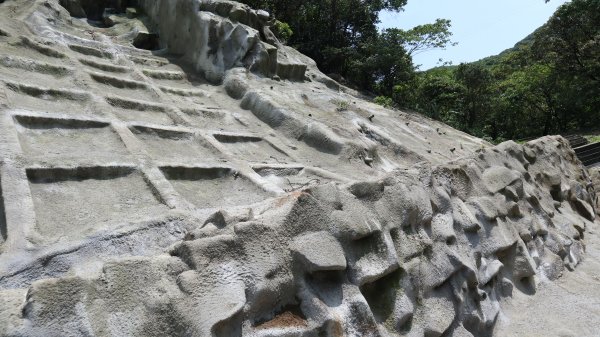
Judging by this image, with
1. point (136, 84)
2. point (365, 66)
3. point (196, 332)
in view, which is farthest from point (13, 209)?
point (365, 66)

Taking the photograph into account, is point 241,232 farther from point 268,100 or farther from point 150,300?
point 268,100

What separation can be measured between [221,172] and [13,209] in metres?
1.82

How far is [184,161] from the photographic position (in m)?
4.31

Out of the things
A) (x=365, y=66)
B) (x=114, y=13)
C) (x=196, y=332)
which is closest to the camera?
(x=196, y=332)

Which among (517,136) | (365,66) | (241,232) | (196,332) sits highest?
(241,232)

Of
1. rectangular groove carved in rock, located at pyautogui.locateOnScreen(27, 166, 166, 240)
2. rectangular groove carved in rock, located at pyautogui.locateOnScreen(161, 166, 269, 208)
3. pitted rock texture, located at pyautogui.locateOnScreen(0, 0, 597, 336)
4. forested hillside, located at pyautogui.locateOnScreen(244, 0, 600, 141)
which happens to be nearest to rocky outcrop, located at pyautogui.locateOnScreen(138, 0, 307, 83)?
pitted rock texture, located at pyautogui.locateOnScreen(0, 0, 597, 336)

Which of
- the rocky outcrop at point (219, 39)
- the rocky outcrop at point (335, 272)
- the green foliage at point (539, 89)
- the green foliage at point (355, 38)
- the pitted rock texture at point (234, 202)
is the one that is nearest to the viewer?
Answer: the rocky outcrop at point (335, 272)

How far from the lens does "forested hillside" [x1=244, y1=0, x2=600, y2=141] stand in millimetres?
16891

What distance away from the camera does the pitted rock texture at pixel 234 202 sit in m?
2.19

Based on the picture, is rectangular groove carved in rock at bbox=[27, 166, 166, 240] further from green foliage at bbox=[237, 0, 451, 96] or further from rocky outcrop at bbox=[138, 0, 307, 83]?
green foliage at bbox=[237, 0, 451, 96]

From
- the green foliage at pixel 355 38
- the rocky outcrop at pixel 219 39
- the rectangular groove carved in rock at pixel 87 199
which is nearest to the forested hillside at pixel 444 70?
the green foliage at pixel 355 38

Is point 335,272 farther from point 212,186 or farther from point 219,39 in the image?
point 219,39

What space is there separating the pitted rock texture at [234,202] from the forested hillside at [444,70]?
28.2ft

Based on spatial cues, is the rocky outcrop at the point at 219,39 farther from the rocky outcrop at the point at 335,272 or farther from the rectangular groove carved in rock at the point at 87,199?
the rocky outcrop at the point at 335,272
